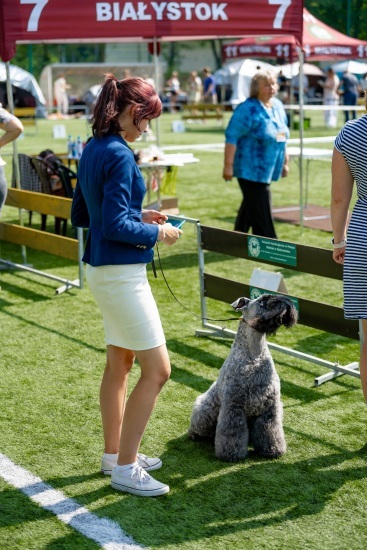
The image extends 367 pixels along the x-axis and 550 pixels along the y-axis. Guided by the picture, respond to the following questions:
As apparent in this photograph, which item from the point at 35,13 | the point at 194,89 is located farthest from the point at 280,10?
the point at 194,89

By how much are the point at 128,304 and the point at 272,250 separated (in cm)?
225

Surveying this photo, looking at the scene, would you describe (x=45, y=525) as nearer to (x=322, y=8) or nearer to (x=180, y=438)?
(x=180, y=438)

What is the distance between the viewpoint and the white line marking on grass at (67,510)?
3.51m

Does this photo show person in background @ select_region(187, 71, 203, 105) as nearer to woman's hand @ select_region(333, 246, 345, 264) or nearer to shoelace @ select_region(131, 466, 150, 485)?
woman's hand @ select_region(333, 246, 345, 264)

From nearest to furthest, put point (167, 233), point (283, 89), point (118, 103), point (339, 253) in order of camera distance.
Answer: point (118, 103), point (167, 233), point (339, 253), point (283, 89)

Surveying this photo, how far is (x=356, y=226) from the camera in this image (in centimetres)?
395

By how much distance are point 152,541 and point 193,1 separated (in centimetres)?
639

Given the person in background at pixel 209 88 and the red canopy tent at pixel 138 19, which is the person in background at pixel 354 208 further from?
the person in background at pixel 209 88

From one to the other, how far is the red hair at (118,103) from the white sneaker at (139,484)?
156cm

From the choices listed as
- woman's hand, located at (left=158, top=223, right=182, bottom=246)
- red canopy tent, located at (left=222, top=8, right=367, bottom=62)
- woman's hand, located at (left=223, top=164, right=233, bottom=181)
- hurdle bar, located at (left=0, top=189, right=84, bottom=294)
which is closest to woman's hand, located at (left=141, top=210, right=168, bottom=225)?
woman's hand, located at (left=158, top=223, right=182, bottom=246)

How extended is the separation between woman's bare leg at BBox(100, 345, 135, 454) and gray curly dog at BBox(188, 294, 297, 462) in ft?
1.79

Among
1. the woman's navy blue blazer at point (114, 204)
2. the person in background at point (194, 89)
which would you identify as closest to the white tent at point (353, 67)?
the person in background at point (194, 89)

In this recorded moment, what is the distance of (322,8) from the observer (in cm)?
4091

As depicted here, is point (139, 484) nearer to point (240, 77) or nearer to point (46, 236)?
point (46, 236)
